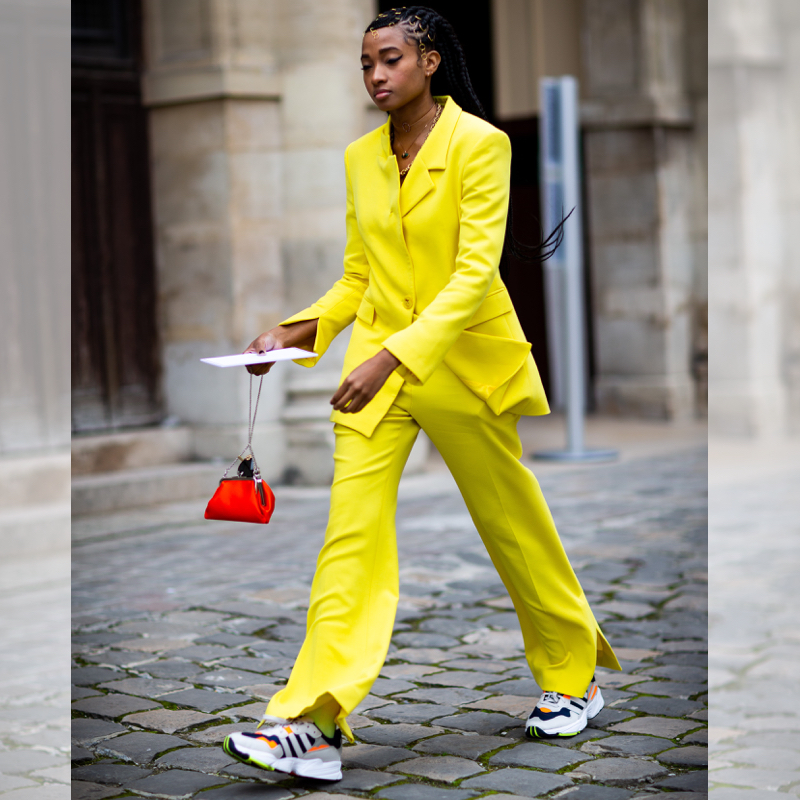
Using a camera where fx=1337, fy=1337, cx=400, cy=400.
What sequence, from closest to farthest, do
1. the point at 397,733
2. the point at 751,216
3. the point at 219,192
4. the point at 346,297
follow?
the point at 346,297, the point at 397,733, the point at 219,192, the point at 751,216

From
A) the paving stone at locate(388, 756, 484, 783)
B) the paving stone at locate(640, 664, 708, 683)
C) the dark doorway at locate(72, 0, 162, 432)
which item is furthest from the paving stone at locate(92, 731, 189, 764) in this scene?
the dark doorway at locate(72, 0, 162, 432)

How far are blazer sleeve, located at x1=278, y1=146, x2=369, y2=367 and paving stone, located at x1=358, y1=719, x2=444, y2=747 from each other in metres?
→ 1.09

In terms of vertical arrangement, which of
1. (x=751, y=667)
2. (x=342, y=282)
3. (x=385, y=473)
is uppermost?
(x=342, y=282)

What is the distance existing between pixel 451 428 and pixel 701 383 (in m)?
10.4

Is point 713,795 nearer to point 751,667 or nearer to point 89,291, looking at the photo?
point 751,667

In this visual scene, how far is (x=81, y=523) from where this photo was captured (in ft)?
26.8

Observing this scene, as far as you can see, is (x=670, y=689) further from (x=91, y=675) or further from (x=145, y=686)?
(x=91, y=675)

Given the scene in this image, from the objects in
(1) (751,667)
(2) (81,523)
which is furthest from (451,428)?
(2) (81,523)

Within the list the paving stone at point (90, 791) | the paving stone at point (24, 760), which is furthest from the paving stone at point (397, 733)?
the paving stone at point (24, 760)

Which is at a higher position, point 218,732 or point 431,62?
point 431,62

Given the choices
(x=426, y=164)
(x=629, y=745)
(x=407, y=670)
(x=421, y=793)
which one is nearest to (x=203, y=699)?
(x=407, y=670)

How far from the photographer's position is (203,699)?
426 centimetres

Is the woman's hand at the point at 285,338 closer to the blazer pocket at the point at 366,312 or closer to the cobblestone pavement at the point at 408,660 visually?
the blazer pocket at the point at 366,312

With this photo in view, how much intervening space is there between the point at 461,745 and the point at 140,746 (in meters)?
0.91
